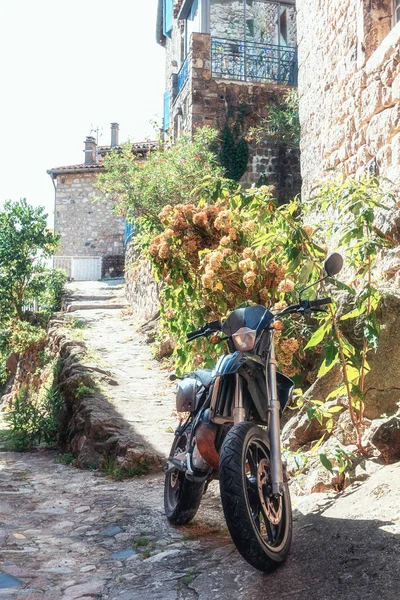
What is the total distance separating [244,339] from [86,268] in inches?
732

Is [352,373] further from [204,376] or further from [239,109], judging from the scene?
[239,109]

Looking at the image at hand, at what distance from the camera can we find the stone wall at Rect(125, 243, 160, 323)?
11.5m

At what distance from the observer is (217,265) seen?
4.70m

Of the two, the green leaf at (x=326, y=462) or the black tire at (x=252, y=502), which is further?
the green leaf at (x=326, y=462)

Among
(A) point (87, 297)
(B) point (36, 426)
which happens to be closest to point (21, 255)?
(A) point (87, 297)

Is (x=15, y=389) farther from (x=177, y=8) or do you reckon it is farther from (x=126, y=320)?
(x=177, y=8)

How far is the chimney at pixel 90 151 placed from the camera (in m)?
25.3

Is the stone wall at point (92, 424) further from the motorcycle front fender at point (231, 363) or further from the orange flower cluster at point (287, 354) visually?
the motorcycle front fender at point (231, 363)

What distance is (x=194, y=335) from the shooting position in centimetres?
365

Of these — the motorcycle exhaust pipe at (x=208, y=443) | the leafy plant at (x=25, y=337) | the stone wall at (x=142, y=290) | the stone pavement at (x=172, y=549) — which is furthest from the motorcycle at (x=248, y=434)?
the leafy plant at (x=25, y=337)

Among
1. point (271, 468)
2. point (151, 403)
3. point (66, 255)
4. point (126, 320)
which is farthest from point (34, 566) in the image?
point (66, 255)

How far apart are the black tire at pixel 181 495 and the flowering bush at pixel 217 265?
39.7 inches

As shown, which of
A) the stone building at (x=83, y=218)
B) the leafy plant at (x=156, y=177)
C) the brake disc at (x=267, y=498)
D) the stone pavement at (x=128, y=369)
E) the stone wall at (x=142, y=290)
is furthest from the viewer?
the stone building at (x=83, y=218)

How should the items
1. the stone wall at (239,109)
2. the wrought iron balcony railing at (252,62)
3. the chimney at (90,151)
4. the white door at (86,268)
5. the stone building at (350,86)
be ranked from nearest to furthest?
the stone building at (350,86), the stone wall at (239,109), the wrought iron balcony railing at (252,62), the white door at (86,268), the chimney at (90,151)
